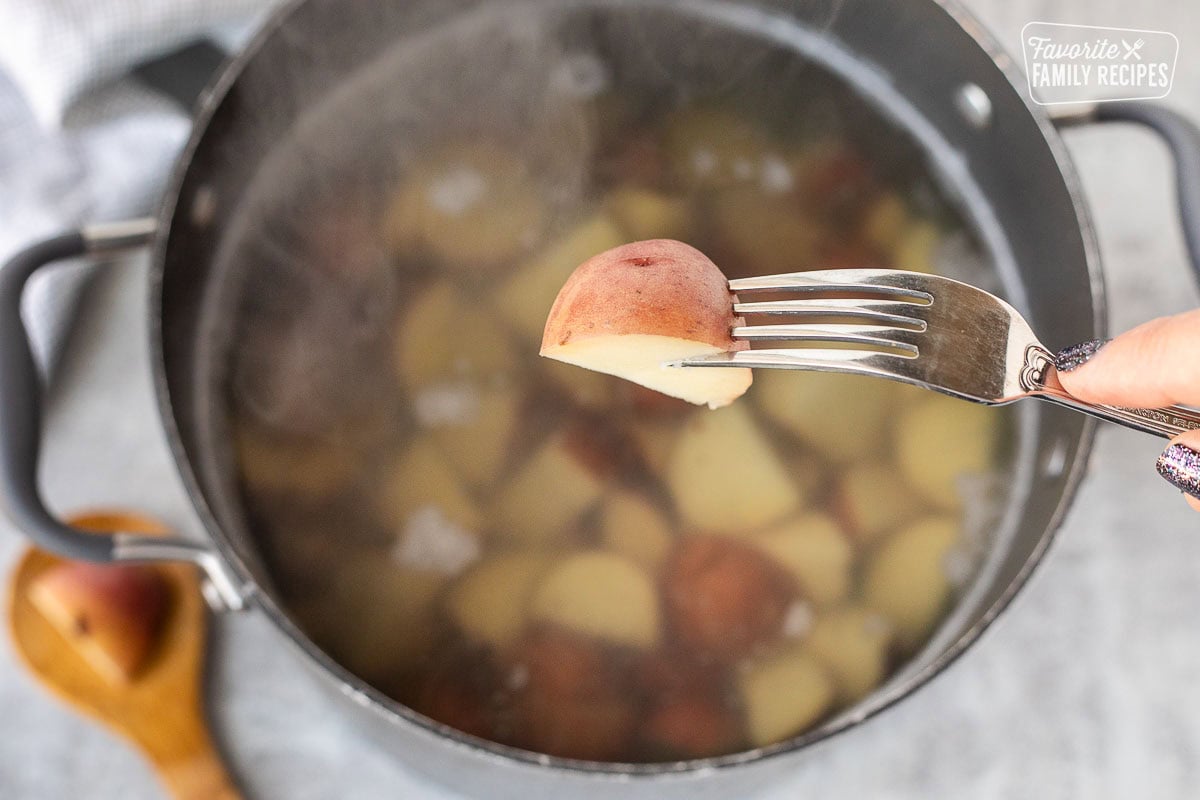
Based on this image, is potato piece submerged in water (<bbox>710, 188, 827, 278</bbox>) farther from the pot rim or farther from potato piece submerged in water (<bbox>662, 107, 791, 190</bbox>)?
the pot rim

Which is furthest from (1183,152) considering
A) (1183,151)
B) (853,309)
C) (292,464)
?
(292,464)

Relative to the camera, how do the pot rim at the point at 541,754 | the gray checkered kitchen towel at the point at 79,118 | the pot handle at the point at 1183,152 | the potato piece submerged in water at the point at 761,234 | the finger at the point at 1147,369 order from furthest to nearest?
the gray checkered kitchen towel at the point at 79,118, the potato piece submerged in water at the point at 761,234, the pot handle at the point at 1183,152, the pot rim at the point at 541,754, the finger at the point at 1147,369

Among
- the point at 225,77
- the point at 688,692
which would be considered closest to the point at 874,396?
the point at 688,692

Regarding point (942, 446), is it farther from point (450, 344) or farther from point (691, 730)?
point (450, 344)

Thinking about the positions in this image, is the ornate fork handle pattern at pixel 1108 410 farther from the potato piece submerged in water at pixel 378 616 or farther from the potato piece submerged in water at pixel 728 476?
the potato piece submerged in water at pixel 378 616

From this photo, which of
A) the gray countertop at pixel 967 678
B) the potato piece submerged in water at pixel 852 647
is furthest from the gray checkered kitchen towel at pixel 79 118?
the potato piece submerged in water at pixel 852 647

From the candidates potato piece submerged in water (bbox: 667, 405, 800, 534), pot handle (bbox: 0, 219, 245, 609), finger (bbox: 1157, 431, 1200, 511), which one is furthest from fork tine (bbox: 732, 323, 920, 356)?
pot handle (bbox: 0, 219, 245, 609)
